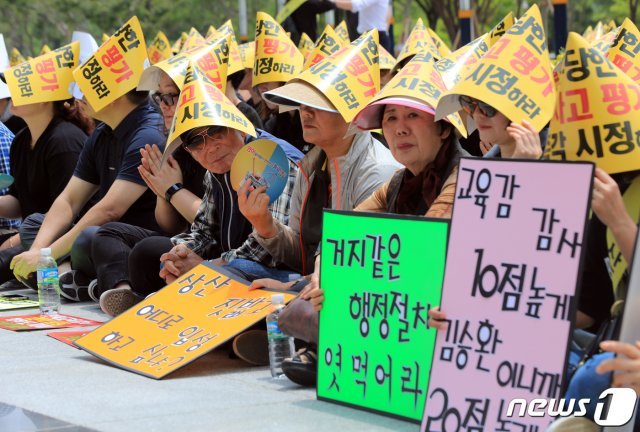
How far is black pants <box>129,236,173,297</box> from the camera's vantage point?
689 cm

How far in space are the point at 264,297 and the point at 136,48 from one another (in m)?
2.99

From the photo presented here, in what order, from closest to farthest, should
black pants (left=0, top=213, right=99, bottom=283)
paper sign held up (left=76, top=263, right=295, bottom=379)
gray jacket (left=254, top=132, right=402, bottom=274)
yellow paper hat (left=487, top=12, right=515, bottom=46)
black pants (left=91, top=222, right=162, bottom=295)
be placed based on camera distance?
paper sign held up (left=76, top=263, right=295, bottom=379) < gray jacket (left=254, top=132, right=402, bottom=274) < yellow paper hat (left=487, top=12, right=515, bottom=46) < black pants (left=91, top=222, right=162, bottom=295) < black pants (left=0, top=213, right=99, bottom=283)

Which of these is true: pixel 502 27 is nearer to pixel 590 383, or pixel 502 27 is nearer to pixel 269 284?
pixel 269 284

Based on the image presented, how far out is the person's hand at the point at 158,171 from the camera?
7152mm

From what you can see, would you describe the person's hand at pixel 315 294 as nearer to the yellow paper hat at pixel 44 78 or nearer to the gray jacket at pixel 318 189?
the gray jacket at pixel 318 189

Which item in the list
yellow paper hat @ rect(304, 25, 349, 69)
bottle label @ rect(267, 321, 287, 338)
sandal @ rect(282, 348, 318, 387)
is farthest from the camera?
yellow paper hat @ rect(304, 25, 349, 69)

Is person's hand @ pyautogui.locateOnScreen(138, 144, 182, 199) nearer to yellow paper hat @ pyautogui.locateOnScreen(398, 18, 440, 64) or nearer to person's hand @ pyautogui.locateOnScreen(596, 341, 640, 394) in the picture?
yellow paper hat @ pyautogui.locateOnScreen(398, 18, 440, 64)

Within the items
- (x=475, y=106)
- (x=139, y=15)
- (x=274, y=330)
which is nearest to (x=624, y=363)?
(x=475, y=106)

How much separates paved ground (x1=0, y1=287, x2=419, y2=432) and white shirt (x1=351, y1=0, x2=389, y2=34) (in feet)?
21.2

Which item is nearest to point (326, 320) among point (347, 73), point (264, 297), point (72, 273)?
point (264, 297)

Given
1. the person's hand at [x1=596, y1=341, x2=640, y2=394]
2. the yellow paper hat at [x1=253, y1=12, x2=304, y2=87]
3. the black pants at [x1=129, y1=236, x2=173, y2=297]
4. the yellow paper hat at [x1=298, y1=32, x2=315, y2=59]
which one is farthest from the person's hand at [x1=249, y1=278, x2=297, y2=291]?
the yellow paper hat at [x1=298, y1=32, x2=315, y2=59]

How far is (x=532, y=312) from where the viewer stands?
3.83 m

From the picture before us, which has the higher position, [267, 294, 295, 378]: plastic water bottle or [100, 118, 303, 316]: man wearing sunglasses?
[100, 118, 303, 316]: man wearing sunglasses

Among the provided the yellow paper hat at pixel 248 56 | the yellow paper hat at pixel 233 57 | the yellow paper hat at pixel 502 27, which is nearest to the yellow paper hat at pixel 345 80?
the yellow paper hat at pixel 502 27
